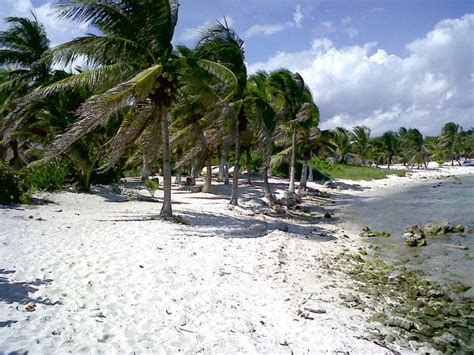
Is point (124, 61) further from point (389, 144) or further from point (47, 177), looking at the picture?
point (389, 144)

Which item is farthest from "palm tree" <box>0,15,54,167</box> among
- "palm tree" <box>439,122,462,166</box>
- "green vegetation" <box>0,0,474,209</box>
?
"palm tree" <box>439,122,462,166</box>

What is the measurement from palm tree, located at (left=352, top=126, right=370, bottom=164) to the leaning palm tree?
2210 inches

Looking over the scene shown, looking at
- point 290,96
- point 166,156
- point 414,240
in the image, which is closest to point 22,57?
point 166,156

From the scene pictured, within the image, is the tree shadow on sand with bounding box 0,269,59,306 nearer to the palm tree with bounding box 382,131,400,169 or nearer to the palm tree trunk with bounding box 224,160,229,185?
the palm tree trunk with bounding box 224,160,229,185

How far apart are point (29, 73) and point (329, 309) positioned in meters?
20.8

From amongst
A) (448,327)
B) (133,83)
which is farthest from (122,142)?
(448,327)

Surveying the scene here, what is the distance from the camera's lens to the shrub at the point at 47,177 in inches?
668

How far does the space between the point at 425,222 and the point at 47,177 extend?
19.4 m

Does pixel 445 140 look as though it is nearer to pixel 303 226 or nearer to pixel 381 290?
pixel 303 226

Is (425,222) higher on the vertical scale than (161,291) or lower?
higher

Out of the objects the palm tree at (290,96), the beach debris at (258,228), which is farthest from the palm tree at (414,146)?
the beach debris at (258,228)

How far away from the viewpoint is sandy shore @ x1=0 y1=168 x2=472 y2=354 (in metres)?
5.45

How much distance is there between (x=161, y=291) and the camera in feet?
23.6

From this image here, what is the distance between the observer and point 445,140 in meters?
88.4
